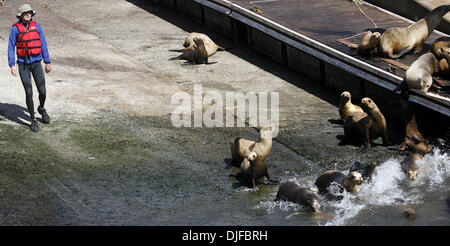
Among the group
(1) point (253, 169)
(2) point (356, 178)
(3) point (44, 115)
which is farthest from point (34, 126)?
(2) point (356, 178)

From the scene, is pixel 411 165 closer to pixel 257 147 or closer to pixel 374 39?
pixel 257 147

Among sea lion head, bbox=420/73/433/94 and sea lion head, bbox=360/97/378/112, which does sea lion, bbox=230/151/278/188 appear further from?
sea lion head, bbox=420/73/433/94

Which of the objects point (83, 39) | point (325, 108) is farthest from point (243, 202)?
point (83, 39)

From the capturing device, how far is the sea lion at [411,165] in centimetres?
1102

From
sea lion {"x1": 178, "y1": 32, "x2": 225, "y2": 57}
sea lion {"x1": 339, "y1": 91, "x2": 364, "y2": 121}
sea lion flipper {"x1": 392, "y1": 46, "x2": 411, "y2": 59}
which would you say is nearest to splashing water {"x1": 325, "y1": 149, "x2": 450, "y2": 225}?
sea lion {"x1": 339, "y1": 91, "x2": 364, "y2": 121}

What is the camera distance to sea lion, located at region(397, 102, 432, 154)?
11.8 metres

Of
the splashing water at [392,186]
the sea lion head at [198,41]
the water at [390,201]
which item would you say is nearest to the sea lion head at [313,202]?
the water at [390,201]

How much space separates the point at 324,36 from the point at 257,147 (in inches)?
196

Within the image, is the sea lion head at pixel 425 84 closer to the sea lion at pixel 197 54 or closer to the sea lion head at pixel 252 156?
the sea lion head at pixel 252 156

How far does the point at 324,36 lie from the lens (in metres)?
15.4

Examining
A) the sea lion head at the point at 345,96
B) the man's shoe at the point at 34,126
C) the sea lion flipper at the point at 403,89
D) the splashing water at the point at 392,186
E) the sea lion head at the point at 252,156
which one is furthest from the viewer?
the sea lion head at the point at 345,96

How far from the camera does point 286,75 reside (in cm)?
1584

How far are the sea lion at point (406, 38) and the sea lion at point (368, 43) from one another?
115 millimetres

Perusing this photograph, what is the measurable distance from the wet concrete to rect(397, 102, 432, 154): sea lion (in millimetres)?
370
